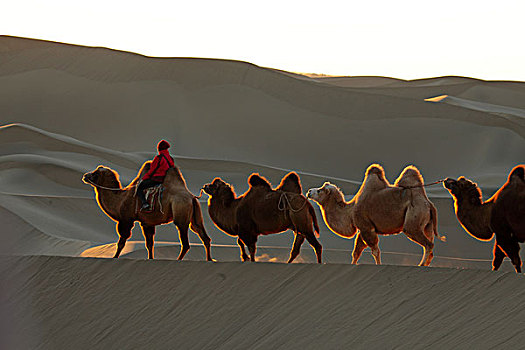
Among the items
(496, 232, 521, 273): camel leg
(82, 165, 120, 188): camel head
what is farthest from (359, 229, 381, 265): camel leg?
(82, 165, 120, 188): camel head

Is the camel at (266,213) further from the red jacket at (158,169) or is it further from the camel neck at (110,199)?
the camel neck at (110,199)

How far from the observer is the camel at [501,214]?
12.5 metres

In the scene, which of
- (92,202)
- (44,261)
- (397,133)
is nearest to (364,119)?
(397,133)

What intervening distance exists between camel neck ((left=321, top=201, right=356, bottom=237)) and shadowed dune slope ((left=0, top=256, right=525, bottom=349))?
1.78 m

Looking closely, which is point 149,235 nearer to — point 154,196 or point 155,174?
point 154,196

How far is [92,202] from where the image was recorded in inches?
1168

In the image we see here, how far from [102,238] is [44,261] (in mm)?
10639

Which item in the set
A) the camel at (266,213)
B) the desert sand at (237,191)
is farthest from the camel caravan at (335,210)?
the desert sand at (237,191)

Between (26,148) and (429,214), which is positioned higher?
(429,214)

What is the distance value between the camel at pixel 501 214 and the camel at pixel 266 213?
2.14 meters

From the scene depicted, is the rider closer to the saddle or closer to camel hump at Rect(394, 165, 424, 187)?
the saddle

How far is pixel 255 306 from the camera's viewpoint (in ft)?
40.7

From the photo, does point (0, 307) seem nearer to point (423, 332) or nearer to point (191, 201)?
point (191, 201)

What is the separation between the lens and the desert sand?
11.1 meters
